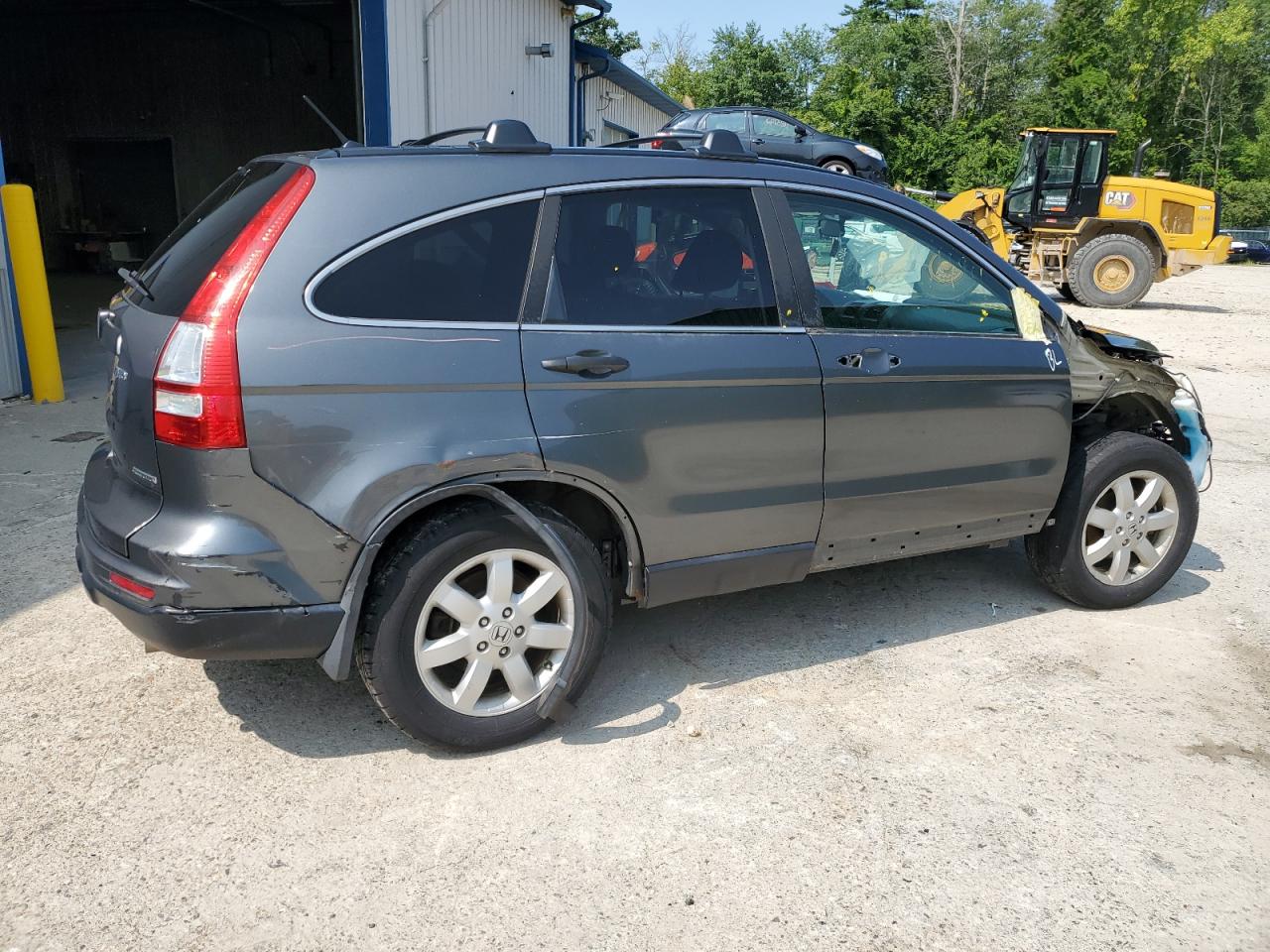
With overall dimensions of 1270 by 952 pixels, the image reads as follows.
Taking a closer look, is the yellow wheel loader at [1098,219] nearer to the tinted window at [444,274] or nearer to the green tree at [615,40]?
the tinted window at [444,274]

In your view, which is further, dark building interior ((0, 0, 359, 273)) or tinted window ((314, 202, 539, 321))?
dark building interior ((0, 0, 359, 273))

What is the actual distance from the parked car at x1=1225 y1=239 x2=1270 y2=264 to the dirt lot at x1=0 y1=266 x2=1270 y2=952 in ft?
134

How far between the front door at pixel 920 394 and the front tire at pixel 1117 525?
18cm

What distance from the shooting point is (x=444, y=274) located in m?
3.10

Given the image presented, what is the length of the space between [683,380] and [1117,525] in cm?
231

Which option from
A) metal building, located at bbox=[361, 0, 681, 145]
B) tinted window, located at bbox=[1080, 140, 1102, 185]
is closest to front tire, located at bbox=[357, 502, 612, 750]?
metal building, located at bbox=[361, 0, 681, 145]

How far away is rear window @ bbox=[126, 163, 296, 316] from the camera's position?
2.99 meters

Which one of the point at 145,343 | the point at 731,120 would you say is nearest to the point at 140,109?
the point at 731,120

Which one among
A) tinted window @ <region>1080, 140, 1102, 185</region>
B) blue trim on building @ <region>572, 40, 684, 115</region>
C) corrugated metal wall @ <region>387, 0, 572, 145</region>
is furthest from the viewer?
tinted window @ <region>1080, 140, 1102, 185</region>

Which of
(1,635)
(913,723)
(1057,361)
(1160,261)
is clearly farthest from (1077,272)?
(1,635)

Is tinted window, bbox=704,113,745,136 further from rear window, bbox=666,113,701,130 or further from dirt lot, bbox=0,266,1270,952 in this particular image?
dirt lot, bbox=0,266,1270,952

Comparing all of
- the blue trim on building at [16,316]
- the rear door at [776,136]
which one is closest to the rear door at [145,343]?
the blue trim on building at [16,316]

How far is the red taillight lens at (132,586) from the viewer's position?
286 centimetres

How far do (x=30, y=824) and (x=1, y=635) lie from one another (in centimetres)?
143
